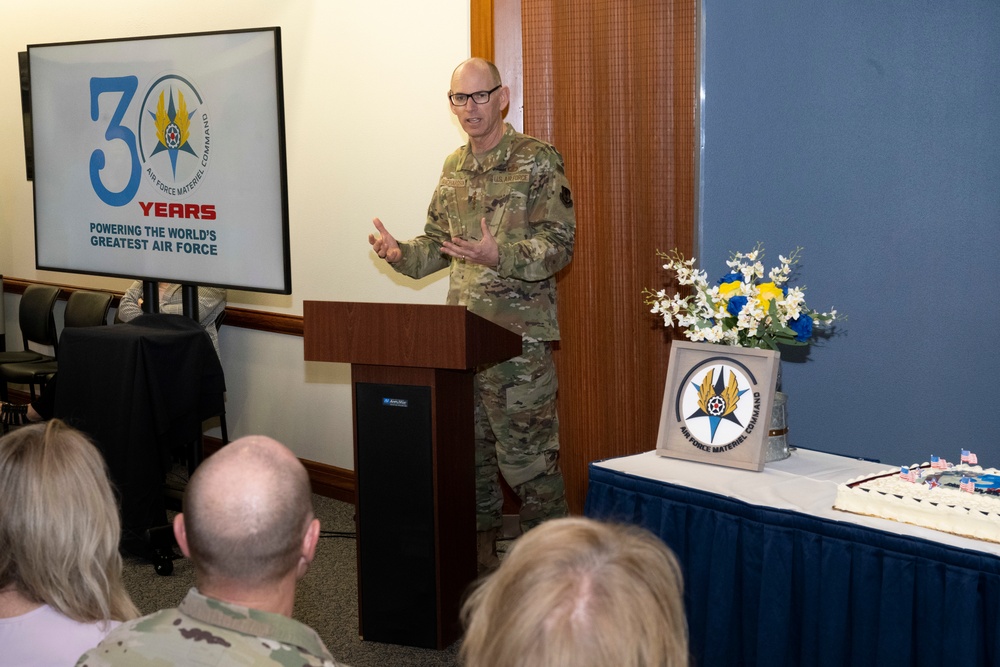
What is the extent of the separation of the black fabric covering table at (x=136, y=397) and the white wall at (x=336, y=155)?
1012 mm

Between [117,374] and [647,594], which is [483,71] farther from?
[647,594]

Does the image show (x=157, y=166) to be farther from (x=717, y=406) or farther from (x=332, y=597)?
(x=717, y=406)

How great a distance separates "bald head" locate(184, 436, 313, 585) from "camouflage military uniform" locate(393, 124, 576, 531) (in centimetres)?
220

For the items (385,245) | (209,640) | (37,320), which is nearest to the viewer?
(209,640)

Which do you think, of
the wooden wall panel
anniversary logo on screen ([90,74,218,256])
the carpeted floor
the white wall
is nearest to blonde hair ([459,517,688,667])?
the carpeted floor

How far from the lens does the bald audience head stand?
1363 mm

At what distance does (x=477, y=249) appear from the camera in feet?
10.8

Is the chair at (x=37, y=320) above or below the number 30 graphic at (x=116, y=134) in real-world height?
below

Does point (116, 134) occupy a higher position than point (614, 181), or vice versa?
point (116, 134)

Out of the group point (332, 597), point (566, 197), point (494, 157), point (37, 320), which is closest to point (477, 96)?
point (494, 157)

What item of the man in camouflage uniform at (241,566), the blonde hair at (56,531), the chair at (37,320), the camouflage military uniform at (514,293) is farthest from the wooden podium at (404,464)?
the chair at (37,320)

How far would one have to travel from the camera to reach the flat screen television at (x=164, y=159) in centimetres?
402

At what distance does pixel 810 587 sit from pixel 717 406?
0.55 meters

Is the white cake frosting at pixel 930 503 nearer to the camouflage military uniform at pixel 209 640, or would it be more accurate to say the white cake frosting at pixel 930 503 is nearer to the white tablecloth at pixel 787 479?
the white tablecloth at pixel 787 479
